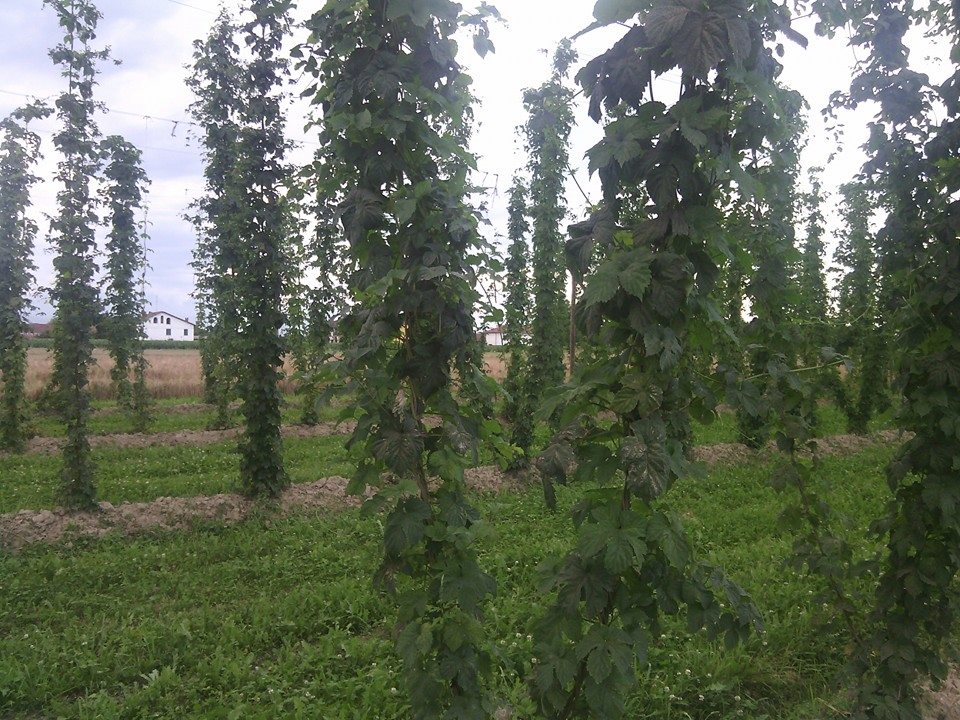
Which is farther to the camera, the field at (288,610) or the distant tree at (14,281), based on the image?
the distant tree at (14,281)

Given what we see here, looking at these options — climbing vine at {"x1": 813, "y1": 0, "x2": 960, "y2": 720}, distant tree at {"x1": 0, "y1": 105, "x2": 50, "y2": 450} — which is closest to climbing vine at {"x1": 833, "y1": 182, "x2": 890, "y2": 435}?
climbing vine at {"x1": 813, "y1": 0, "x2": 960, "y2": 720}

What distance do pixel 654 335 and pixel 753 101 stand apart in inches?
34.0

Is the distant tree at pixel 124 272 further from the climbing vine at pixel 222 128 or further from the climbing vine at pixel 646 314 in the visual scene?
the climbing vine at pixel 646 314

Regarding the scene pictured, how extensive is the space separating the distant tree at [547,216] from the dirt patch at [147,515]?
3966mm

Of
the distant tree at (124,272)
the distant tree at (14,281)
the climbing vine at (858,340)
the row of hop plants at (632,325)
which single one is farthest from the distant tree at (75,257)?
the climbing vine at (858,340)

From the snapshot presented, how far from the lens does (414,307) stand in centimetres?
253

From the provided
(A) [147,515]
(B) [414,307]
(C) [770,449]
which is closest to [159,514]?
(A) [147,515]

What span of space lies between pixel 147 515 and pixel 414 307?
256 inches

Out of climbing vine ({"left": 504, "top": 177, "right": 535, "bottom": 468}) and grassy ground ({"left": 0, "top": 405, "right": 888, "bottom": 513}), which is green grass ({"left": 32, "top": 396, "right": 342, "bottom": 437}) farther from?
climbing vine ({"left": 504, "top": 177, "right": 535, "bottom": 468})

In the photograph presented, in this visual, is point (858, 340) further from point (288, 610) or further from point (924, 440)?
point (288, 610)

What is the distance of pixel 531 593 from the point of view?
17.1 feet

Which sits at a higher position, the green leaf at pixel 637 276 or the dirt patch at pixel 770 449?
the green leaf at pixel 637 276

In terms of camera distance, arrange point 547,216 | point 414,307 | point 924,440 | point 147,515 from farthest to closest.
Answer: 1. point 547,216
2. point 147,515
3. point 924,440
4. point 414,307

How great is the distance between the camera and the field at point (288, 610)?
379cm
